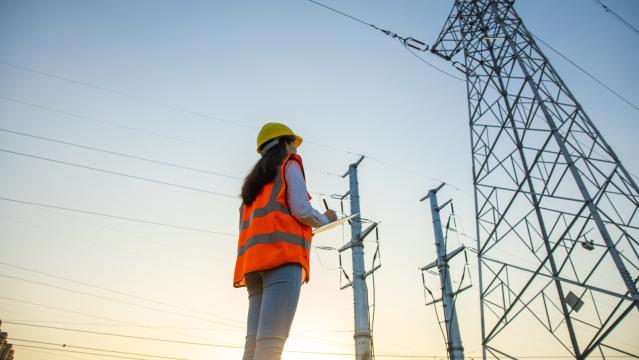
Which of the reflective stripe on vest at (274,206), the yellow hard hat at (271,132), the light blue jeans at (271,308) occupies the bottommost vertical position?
the light blue jeans at (271,308)

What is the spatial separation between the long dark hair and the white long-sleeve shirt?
9cm

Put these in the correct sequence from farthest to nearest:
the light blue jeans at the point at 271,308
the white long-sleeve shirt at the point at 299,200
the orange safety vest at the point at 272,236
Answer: the white long-sleeve shirt at the point at 299,200 < the orange safety vest at the point at 272,236 < the light blue jeans at the point at 271,308

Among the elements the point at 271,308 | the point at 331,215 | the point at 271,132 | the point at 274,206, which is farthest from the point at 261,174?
the point at 271,308

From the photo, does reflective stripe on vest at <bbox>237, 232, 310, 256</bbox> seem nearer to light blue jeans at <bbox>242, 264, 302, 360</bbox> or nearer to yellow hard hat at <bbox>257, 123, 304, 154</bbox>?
light blue jeans at <bbox>242, 264, 302, 360</bbox>

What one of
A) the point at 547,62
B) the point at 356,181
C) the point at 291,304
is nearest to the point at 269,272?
the point at 291,304

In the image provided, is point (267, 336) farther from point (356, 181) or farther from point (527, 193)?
point (356, 181)

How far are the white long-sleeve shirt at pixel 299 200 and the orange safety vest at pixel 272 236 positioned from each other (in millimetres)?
26

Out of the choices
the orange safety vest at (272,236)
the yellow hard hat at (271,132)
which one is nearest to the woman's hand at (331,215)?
the orange safety vest at (272,236)

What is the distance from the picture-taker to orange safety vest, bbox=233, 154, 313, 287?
1639 millimetres

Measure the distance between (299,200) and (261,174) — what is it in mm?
280

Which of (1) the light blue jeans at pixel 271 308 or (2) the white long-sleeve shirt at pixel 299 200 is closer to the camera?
(1) the light blue jeans at pixel 271 308

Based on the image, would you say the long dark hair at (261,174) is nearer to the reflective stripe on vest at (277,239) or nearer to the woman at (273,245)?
the woman at (273,245)

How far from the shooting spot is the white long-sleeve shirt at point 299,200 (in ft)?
5.79

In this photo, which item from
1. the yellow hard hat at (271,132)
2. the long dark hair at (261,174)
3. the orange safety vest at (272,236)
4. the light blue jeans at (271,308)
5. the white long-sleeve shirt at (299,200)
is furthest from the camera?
the yellow hard hat at (271,132)
